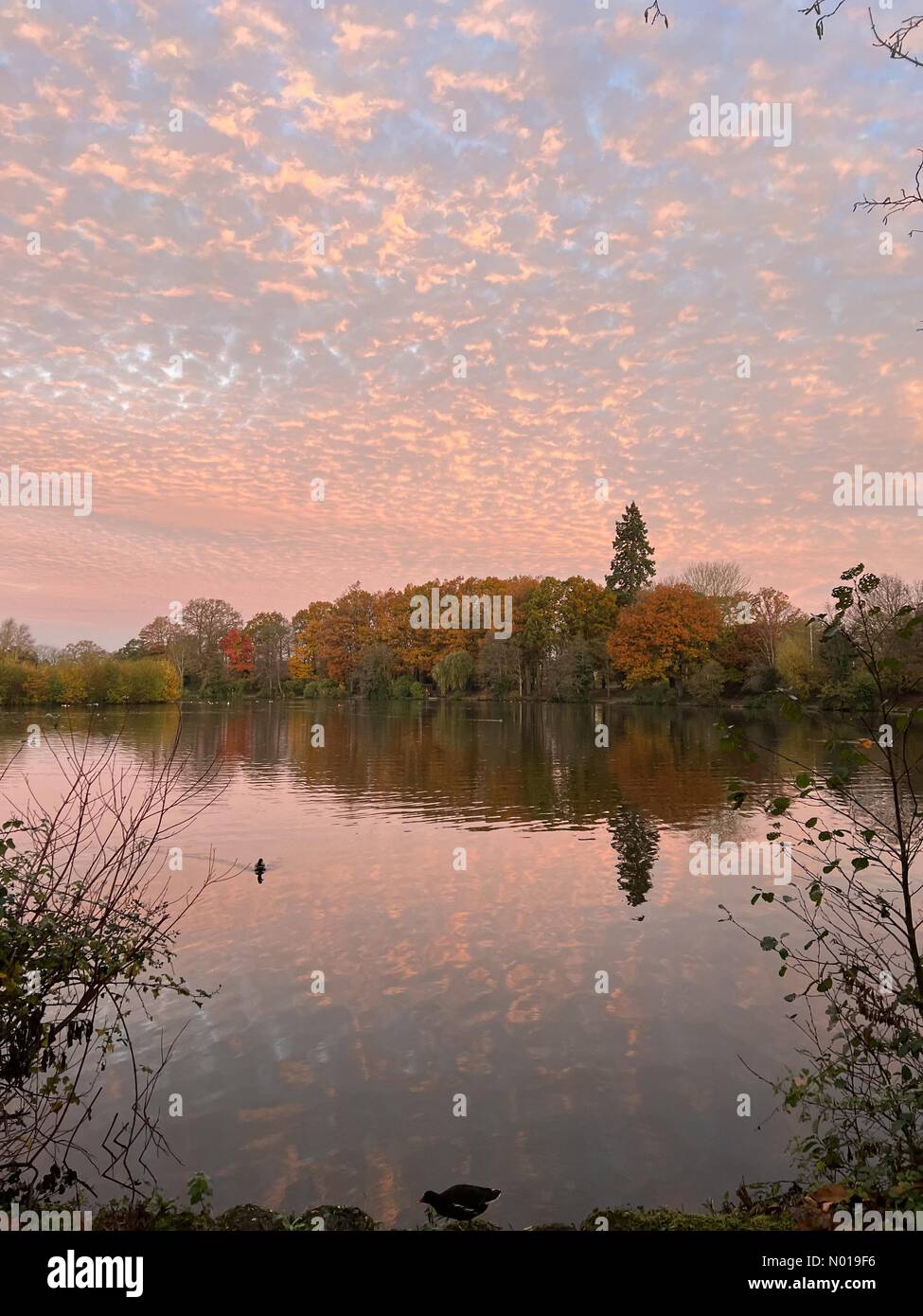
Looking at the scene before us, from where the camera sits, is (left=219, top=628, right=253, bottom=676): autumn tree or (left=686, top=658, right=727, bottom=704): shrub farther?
(left=219, top=628, right=253, bottom=676): autumn tree

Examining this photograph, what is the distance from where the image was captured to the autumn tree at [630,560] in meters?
82.6

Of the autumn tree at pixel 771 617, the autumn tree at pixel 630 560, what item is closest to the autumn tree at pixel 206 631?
the autumn tree at pixel 630 560

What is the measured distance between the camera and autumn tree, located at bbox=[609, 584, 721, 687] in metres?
67.9

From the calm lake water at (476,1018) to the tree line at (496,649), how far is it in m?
33.9

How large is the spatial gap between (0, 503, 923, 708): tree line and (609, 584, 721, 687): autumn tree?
0.12m

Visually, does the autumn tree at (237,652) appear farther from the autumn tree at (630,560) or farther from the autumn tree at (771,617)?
the autumn tree at (771,617)

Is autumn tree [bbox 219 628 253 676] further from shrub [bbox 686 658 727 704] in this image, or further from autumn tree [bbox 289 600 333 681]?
shrub [bbox 686 658 727 704]

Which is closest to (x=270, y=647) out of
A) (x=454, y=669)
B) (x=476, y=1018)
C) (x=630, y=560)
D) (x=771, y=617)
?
(x=454, y=669)

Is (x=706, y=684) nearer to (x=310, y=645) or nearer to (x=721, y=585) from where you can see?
(x=721, y=585)

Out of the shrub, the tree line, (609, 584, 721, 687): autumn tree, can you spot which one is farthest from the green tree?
the shrub

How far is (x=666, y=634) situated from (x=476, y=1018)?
63157 millimetres

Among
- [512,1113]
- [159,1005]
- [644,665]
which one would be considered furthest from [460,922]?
[644,665]

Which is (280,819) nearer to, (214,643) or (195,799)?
(195,799)
